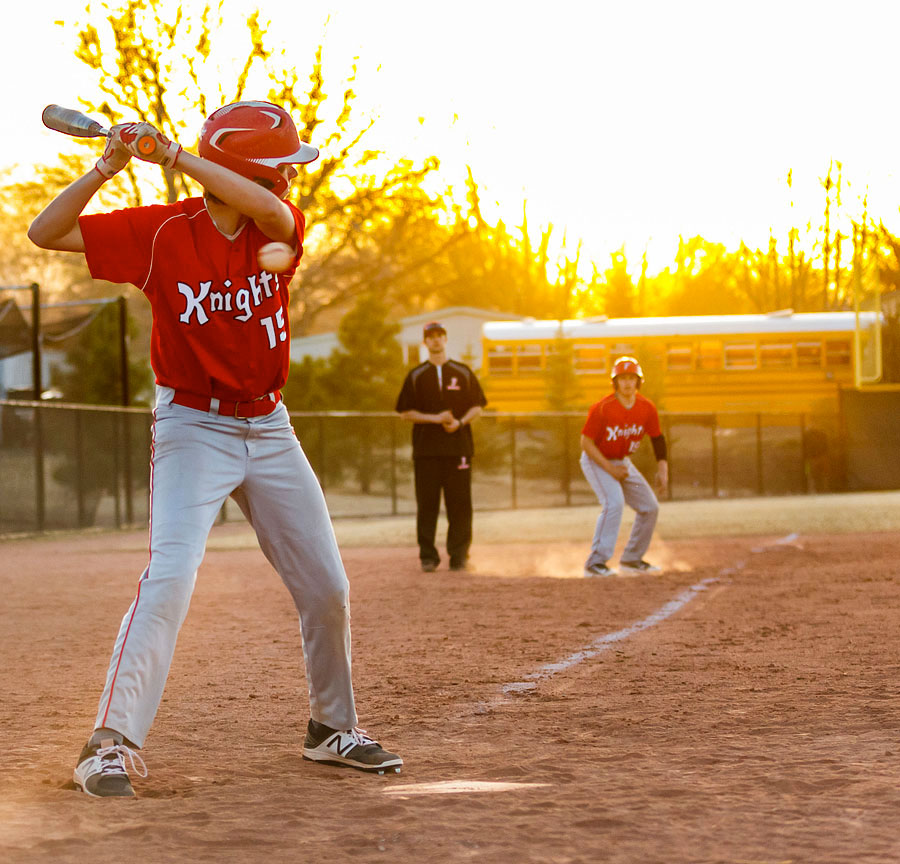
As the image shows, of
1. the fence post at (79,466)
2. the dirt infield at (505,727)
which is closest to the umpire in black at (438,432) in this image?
the dirt infield at (505,727)

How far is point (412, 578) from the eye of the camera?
11055 millimetres

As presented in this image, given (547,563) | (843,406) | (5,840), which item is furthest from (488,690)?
(843,406)

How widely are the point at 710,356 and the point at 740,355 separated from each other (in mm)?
647

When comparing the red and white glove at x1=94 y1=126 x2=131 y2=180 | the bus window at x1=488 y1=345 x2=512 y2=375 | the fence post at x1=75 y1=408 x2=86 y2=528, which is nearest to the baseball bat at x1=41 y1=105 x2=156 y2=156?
the red and white glove at x1=94 y1=126 x2=131 y2=180

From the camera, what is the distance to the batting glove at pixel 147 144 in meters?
3.77

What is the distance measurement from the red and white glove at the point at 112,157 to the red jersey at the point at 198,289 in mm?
163

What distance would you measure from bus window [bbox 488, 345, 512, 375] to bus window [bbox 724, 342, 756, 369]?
16.1 feet

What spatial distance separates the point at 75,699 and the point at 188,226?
2.47m

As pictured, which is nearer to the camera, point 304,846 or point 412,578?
point 304,846

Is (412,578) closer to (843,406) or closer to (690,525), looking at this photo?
(690,525)

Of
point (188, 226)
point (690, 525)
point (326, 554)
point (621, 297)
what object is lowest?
point (690, 525)

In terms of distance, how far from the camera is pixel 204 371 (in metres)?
4.11

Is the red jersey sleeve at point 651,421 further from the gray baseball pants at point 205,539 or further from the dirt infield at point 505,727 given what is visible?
the gray baseball pants at point 205,539

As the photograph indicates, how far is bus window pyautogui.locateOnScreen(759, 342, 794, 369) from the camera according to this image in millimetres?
31641
